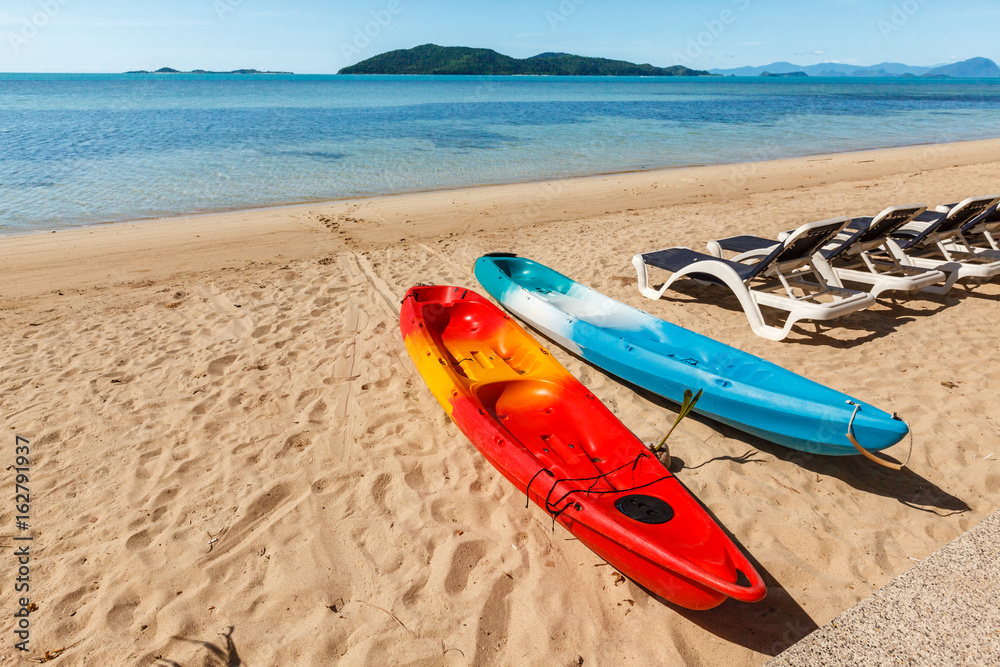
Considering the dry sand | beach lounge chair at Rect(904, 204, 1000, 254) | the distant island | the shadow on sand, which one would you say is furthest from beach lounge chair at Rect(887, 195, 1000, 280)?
the distant island

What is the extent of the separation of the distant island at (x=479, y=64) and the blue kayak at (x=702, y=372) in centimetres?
13915

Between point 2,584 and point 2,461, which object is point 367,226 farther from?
point 2,584

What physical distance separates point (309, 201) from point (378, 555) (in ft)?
39.5

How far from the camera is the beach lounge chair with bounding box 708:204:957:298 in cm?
584

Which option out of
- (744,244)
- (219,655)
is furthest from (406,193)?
(219,655)

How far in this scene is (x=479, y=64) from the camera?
13350cm

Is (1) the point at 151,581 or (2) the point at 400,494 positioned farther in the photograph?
(2) the point at 400,494

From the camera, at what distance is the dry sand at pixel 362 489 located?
2.71 meters

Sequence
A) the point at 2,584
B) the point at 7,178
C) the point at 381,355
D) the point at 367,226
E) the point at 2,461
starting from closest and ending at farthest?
the point at 2,584 → the point at 2,461 → the point at 381,355 → the point at 367,226 → the point at 7,178

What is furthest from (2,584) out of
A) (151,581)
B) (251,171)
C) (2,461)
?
(251,171)

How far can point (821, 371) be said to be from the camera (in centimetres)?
490

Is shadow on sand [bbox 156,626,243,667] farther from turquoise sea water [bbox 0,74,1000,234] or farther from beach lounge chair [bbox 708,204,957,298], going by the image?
turquoise sea water [bbox 0,74,1000,234]

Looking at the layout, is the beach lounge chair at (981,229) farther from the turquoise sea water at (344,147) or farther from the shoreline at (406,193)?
the turquoise sea water at (344,147)

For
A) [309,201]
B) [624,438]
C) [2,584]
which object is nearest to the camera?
[2,584]
